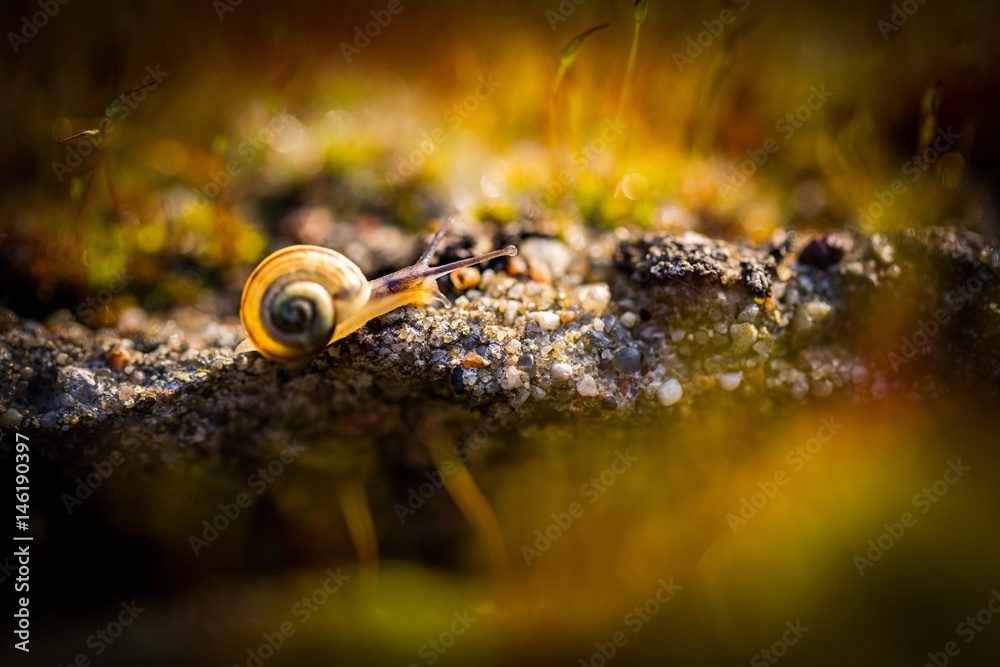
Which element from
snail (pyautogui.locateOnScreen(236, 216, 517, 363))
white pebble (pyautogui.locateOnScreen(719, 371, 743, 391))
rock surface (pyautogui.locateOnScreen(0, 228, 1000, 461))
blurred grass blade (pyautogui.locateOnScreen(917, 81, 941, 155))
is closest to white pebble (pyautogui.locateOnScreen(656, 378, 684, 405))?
rock surface (pyautogui.locateOnScreen(0, 228, 1000, 461))

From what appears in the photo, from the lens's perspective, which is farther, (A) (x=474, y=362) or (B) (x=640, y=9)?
(B) (x=640, y=9)

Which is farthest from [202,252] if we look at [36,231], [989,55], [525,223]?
[989,55]

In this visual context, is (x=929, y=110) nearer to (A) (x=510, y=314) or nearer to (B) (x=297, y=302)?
(A) (x=510, y=314)

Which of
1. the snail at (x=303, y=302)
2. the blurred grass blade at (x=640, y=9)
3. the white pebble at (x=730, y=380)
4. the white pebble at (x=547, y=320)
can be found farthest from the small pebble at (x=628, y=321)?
the blurred grass blade at (x=640, y=9)

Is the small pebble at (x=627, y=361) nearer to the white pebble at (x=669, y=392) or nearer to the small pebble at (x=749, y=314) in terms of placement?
→ the white pebble at (x=669, y=392)

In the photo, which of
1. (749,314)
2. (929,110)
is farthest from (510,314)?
(929,110)

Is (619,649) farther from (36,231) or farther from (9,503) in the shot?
(36,231)
